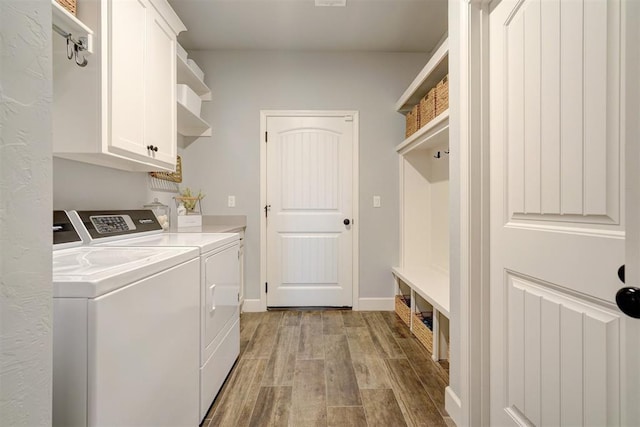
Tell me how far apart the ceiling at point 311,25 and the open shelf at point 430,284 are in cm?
217

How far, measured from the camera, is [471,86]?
1.28 meters

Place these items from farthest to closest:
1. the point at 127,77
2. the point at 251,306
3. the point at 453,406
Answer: the point at 251,306 < the point at 127,77 < the point at 453,406

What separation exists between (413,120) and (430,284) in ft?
4.82

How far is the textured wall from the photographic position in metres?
0.39

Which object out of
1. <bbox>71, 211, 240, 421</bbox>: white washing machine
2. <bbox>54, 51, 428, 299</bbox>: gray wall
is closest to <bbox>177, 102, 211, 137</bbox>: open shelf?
<bbox>54, 51, 428, 299</bbox>: gray wall

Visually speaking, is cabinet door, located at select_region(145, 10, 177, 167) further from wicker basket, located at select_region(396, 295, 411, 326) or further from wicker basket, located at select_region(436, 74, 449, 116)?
wicker basket, located at select_region(396, 295, 411, 326)

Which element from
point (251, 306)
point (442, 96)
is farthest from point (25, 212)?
point (251, 306)

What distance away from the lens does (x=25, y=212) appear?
421mm

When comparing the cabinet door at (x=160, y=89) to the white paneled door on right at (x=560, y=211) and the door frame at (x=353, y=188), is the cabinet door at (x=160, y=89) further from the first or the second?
the white paneled door on right at (x=560, y=211)

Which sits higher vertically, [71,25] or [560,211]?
[71,25]

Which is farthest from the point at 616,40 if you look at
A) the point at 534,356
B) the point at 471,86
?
the point at 534,356

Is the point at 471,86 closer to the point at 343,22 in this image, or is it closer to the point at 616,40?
the point at 616,40

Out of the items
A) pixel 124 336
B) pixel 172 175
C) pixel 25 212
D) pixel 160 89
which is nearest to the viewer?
pixel 25 212

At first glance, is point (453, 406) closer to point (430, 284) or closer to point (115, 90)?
point (430, 284)
